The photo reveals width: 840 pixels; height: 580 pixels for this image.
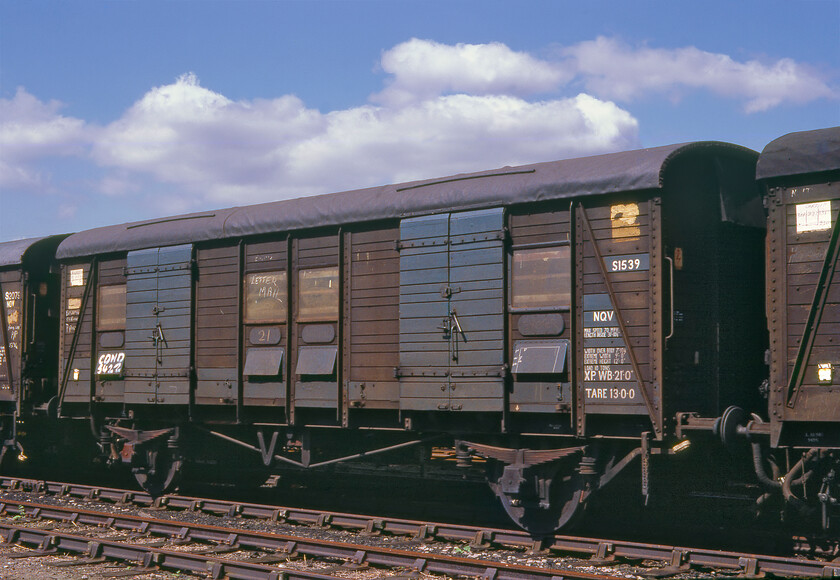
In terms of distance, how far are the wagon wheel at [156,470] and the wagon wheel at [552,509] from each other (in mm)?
5998

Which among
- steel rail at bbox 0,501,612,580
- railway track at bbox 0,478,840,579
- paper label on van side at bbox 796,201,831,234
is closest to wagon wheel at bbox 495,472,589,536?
railway track at bbox 0,478,840,579

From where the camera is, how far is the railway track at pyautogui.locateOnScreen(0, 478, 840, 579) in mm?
8484

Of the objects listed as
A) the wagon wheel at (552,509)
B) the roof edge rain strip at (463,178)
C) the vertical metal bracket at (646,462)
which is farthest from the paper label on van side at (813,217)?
the wagon wheel at (552,509)

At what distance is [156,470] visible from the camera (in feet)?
46.4

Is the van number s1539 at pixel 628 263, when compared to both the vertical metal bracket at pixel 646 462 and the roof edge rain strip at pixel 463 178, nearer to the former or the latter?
the roof edge rain strip at pixel 463 178

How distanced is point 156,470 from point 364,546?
570cm

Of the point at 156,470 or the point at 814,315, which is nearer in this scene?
the point at 814,315

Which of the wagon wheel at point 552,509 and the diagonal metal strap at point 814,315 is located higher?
the diagonal metal strap at point 814,315

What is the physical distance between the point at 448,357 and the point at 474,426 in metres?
0.85

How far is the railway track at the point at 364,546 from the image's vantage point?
334 inches

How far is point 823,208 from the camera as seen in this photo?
335 inches

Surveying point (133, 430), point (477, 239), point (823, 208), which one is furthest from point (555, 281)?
point (133, 430)

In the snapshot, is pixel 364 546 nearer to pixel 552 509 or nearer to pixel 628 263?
pixel 552 509

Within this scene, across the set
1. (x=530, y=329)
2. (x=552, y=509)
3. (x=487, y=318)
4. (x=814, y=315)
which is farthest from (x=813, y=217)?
(x=552, y=509)
